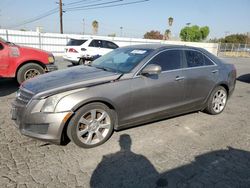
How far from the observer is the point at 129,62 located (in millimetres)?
4109

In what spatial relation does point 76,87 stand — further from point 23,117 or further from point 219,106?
point 219,106

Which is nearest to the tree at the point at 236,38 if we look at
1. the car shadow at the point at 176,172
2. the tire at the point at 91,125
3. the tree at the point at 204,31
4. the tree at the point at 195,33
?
the tree at the point at 204,31

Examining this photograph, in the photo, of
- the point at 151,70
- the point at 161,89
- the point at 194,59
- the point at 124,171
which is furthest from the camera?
the point at 194,59

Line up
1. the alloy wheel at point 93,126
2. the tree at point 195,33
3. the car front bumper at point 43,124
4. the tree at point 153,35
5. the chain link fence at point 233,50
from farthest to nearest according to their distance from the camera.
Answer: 1. the tree at point 153,35
2. the tree at point 195,33
3. the chain link fence at point 233,50
4. the alloy wheel at point 93,126
5. the car front bumper at point 43,124

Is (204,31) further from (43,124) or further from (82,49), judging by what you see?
(43,124)

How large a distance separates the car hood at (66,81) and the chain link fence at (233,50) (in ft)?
113

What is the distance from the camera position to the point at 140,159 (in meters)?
3.24

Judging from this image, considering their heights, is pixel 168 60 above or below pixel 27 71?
above

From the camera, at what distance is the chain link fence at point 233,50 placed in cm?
3592

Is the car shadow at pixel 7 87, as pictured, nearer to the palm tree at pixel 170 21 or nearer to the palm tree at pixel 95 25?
the palm tree at pixel 95 25

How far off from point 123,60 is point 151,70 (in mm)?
758

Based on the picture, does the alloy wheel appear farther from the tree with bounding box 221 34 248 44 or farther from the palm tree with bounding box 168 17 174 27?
the tree with bounding box 221 34 248 44

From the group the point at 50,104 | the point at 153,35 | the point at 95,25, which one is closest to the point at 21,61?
the point at 50,104

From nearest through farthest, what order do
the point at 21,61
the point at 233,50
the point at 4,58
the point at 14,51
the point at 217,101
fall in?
the point at 217,101
the point at 4,58
the point at 14,51
the point at 21,61
the point at 233,50
